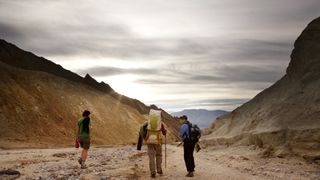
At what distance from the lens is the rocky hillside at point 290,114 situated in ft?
101

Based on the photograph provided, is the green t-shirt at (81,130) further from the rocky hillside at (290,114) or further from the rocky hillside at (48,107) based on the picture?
the rocky hillside at (48,107)

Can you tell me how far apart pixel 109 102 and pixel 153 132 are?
8833 centimetres

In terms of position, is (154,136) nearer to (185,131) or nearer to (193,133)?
(185,131)

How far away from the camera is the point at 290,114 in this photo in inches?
1336

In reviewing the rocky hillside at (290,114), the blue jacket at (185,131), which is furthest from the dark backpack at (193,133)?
the rocky hillside at (290,114)

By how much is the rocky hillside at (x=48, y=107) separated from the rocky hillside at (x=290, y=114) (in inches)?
1347

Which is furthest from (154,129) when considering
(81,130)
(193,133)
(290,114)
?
(290,114)

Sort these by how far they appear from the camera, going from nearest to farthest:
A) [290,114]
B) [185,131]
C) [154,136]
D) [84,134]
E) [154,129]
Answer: [154,136] → [154,129] → [185,131] → [84,134] → [290,114]

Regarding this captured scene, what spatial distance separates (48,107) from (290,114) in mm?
59264

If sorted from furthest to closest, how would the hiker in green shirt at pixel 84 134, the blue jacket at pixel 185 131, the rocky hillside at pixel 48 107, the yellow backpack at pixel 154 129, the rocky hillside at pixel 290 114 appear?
the rocky hillside at pixel 48 107, the rocky hillside at pixel 290 114, the hiker in green shirt at pixel 84 134, the blue jacket at pixel 185 131, the yellow backpack at pixel 154 129

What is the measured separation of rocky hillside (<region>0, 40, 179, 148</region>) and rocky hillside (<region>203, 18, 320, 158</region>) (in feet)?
112

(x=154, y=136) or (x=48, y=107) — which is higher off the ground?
(x=48, y=107)

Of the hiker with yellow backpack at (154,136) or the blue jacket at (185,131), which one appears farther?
the blue jacket at (185,131)

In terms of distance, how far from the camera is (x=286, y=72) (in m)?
41.7
